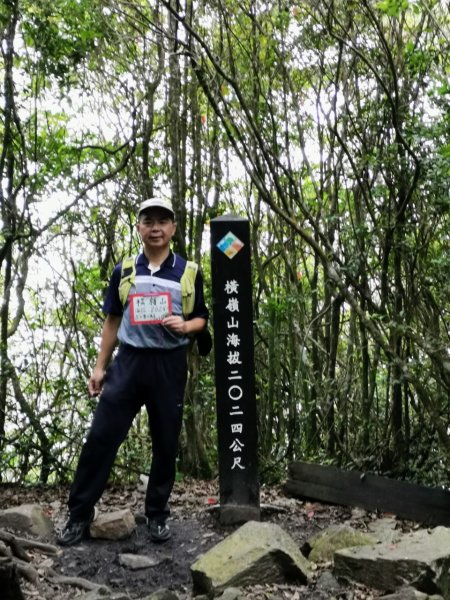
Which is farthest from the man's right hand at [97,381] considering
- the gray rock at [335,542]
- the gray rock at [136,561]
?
the gray rock at [335,542]

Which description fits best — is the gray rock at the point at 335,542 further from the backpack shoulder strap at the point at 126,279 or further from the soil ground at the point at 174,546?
the backpack shoulder strap at the point at 126,279

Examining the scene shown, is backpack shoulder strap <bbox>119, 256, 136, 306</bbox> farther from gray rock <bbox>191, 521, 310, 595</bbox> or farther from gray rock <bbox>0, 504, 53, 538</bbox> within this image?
gray rock <bbox>191, 521, 310, 595</bbox>

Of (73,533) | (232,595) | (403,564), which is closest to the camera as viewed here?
(232,595)

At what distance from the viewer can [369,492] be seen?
504 cm

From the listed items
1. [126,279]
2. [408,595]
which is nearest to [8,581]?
[408,595]

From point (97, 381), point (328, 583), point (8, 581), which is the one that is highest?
point (97, 381)

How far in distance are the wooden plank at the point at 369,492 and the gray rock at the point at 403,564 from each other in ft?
2.64

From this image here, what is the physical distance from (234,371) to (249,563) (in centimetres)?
149

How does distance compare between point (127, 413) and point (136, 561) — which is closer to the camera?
point (136, 561)

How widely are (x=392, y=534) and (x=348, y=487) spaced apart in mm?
962

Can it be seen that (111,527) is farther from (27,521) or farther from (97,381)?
(97,381)

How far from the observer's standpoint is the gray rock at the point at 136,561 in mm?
3965

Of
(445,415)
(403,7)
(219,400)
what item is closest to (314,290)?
(445,415)

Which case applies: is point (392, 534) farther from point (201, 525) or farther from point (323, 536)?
point (201, 525)
